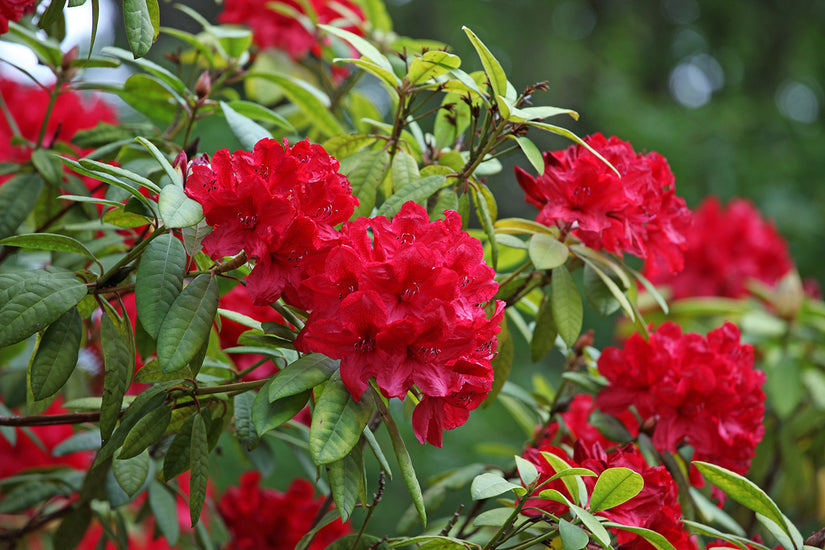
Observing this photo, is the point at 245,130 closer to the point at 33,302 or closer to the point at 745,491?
the point at 33,302

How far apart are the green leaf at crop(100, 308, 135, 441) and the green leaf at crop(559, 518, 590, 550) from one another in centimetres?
43

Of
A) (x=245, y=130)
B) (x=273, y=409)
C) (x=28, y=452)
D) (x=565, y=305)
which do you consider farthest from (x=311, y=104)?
(x=28, y=452)

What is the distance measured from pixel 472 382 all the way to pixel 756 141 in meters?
4.08

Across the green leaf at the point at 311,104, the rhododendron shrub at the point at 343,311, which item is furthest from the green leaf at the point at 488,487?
the green leaf at the point at 311,104

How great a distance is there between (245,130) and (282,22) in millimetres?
708

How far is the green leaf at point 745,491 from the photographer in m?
0.77

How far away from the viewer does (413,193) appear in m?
0.81

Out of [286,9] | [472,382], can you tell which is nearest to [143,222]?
[472,382]

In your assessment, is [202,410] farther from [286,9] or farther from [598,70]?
[598,70]

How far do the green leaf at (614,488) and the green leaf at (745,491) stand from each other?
8 cm

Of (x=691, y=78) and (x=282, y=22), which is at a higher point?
(x=282, y=22)

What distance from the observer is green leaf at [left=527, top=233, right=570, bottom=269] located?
863 millimetres

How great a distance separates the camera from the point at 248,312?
124 cm

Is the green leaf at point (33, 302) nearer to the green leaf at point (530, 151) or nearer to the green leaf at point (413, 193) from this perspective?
the green leaf at point (413, 193)
